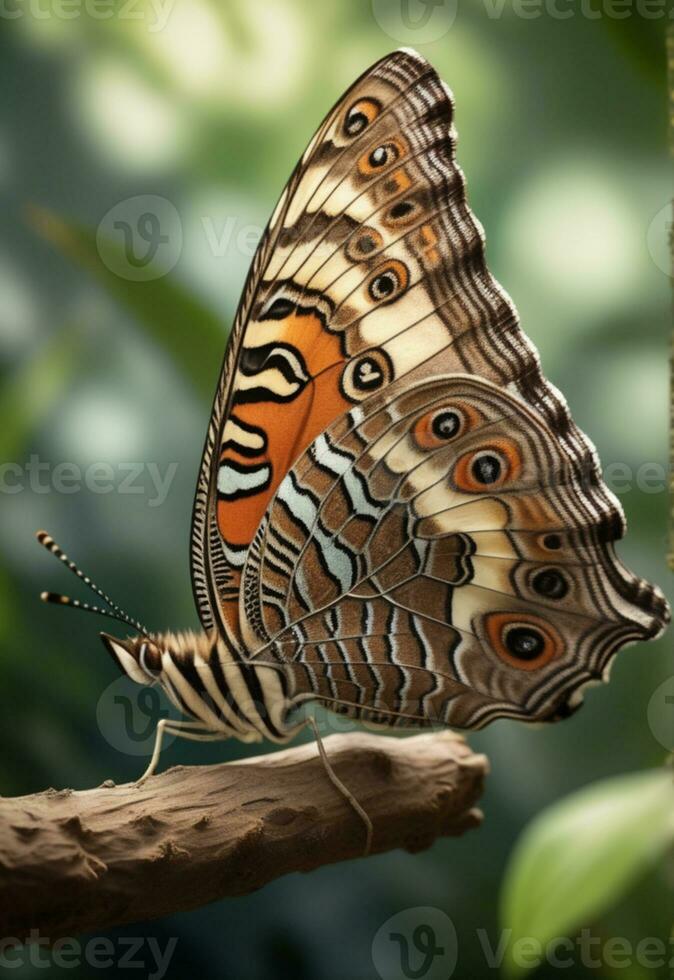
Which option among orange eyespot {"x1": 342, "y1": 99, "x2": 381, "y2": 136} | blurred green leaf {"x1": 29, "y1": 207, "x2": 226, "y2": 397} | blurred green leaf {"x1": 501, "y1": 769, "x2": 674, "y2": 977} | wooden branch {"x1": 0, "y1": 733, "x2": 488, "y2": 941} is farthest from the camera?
blurred green leaf {"x1": 29, "y1": 207, "x2": 226, "y2": 397}

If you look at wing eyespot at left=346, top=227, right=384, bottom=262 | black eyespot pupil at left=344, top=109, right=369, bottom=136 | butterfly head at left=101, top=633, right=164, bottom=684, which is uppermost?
black eyespot pupil at left=344, top=109, right=369, bottom=136

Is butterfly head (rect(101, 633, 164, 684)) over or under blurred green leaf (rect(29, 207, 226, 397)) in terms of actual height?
under

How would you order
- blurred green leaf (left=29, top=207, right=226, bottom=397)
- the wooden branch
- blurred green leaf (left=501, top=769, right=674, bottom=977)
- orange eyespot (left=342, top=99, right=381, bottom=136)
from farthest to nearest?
blurred green leaf (left=29, top=207, right=226, bottom=397)
orange eyespot (left=342, top=99, right=381, bottom=136)
the wooden branch
blurred green leaf (left=501, top=769, right=674, bottom=977)

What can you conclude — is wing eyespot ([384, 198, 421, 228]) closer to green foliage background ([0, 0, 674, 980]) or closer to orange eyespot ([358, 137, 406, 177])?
orange eyespot ([358, 137, 406, 177])

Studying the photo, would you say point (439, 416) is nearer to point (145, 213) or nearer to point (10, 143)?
point (145, 213)

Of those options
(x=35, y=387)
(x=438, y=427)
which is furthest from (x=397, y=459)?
(x=35, y=387)

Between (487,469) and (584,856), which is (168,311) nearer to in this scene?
(487,469)

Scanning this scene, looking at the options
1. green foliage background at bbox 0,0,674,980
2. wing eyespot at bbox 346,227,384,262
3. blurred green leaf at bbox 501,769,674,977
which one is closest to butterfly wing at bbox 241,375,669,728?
wing eyespot at bbox 346,227,384,262
